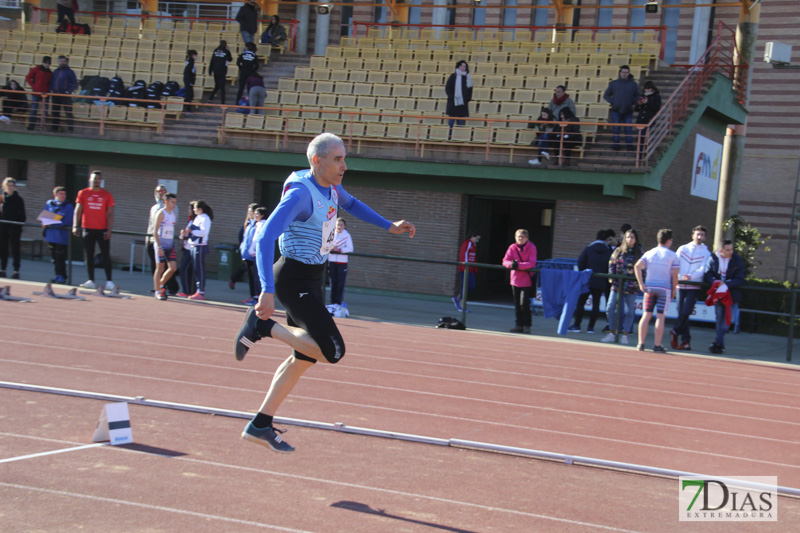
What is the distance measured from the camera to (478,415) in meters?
7.97

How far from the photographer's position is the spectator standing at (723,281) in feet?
46.7

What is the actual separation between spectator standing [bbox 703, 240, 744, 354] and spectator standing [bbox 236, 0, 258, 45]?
683 inches

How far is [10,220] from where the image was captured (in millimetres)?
18641

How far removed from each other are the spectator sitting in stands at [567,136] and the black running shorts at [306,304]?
15.0 meters

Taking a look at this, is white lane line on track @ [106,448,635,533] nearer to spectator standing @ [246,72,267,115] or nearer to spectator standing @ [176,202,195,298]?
spectator standing @ [176,202,195,298]

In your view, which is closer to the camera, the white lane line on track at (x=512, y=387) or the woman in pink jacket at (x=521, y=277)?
the white lane line on track at (x=512, y=387)

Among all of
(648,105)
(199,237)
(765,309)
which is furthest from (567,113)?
(199,237)

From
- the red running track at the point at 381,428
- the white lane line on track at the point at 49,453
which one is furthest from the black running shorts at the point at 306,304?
the white lane line on track at the point at 49,453

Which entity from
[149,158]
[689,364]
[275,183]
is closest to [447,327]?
[689,364]

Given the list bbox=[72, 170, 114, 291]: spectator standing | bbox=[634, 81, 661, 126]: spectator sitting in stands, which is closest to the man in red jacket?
bbox=[72, 170, 114, 291]: spectator standing

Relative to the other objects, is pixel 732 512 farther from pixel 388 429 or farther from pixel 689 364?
pixel 689 364

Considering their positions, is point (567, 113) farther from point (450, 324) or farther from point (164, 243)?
point (164, 243)

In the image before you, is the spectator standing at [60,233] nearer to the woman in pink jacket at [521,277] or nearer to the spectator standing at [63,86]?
the spectator standing at [63,86]

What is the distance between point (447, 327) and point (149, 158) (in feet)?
41.6
